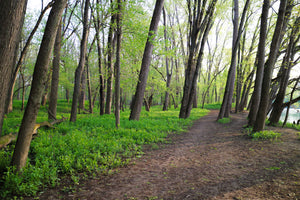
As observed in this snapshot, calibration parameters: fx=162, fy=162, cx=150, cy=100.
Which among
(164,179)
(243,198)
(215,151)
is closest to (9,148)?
(164,179)

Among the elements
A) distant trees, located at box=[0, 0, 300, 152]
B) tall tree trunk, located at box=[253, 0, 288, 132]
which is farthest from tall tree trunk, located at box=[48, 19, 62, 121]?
tall tree trunk, located at box=[253, 0, 288, 132]

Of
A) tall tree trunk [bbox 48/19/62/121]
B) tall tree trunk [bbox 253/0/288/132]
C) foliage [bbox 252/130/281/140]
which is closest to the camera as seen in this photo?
foliage [bbox 252/130/281/140]

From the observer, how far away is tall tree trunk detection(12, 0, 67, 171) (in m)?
3.12

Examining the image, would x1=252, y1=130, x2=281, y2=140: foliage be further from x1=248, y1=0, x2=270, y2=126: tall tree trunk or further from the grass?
the grass

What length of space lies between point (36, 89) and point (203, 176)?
395cm

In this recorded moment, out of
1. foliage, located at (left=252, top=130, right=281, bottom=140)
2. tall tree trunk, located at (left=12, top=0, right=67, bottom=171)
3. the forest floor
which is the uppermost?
tall tree trunk, located at (left=12, top=0, right=67, bottom=171)

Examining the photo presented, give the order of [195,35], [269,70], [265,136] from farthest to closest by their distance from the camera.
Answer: [195,35]
[269,70]
[265,136]

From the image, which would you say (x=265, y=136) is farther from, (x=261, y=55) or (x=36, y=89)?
(x=36, y=89)

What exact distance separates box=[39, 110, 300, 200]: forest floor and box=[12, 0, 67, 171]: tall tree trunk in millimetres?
984

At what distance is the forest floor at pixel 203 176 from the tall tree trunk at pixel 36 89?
0.98m

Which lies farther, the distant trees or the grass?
the distant trees

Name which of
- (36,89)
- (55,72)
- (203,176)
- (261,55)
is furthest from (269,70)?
(55,72)

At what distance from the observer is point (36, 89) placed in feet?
10.3

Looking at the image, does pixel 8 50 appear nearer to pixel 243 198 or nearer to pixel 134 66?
pixel 243 198
